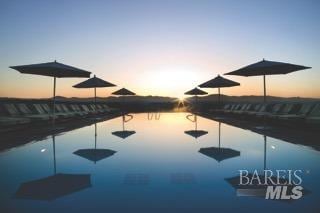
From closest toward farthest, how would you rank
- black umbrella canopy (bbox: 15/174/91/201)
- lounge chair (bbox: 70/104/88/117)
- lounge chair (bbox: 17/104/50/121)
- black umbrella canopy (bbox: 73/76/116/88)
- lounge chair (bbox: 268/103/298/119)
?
black umbrella canopy (bbox: 15/174/91/201), lounge chair (bbox: 17/104/50/121), lounge chair (bbox: 268/103/298/119), black umbrella canopy (bbox: 73/76/116/88), lounge chair (bbox: 70/104/88/117)

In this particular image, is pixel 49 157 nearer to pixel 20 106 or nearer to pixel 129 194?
pixel 129 194

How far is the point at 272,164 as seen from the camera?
4.88m

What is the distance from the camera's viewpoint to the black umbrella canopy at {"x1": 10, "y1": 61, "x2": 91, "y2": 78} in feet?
30.1

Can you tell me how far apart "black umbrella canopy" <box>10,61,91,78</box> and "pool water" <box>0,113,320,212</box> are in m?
3.18

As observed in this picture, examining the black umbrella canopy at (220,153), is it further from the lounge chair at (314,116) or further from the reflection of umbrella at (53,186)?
the lounge chair at (314,116)

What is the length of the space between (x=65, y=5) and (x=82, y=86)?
15.1 ft

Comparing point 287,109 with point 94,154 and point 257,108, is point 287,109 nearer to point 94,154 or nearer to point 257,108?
point 257,108

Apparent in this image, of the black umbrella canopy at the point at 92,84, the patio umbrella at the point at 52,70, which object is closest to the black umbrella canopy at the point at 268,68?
the patio umbrella at the point at 52,70

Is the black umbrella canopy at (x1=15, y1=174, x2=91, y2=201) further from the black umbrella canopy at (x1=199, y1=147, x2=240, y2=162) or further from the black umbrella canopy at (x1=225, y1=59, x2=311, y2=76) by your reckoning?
the black umbrella canopy at (x1=225, y1=59, x2=311, y2=76)

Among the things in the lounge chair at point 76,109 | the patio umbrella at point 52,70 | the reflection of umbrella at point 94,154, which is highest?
the patio umbrella at point 52,70

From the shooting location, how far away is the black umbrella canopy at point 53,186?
312cm

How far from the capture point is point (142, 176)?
401 centimetres

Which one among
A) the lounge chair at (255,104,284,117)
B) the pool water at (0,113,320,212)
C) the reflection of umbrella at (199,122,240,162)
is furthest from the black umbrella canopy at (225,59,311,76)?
the reflection of umbrella at (199,122,240,162)

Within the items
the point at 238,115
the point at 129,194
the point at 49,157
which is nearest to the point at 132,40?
the point at 238,115
